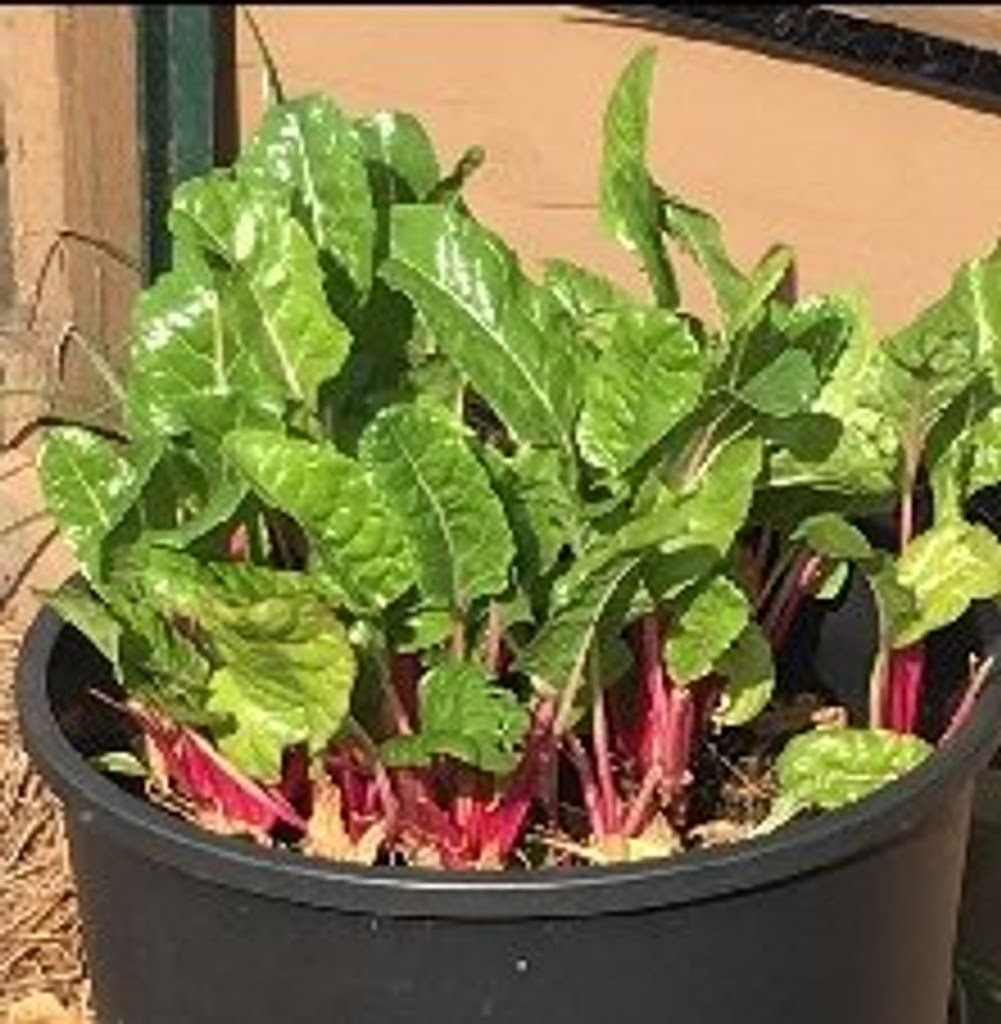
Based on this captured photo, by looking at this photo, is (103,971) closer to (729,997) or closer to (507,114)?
(729,997)

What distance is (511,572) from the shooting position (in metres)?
1.64

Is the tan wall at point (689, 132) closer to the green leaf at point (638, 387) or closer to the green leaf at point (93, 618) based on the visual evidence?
the green leaf at point (638, 387)

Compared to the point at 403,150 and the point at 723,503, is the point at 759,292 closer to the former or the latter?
the point at 723,503

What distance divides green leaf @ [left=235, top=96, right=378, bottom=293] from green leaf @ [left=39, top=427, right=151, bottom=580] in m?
0.17

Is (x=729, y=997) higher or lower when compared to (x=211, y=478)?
lower

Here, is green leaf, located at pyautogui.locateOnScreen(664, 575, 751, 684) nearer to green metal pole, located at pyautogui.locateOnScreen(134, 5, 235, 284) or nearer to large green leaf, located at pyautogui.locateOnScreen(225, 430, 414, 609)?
large green leaf, located at pyautogui.locateOnScreen(225, 430, 414, 609)

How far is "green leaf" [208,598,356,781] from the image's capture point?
1585 mm

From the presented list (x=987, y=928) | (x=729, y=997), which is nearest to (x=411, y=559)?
(x=729, y=997)

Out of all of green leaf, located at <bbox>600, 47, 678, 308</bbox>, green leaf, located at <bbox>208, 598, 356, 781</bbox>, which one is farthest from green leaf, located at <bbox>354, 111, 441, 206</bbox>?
green leaf, located at <bbox>208, 598, 356, 781</bbox>

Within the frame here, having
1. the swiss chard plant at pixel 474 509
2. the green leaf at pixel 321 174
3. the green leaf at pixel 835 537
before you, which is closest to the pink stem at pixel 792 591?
the swiss chard plant at pixel 474 509

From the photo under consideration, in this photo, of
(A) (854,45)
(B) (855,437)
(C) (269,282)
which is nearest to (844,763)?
(B) (855,437)

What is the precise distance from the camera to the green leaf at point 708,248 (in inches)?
69.1

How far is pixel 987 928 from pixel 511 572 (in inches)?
30.2

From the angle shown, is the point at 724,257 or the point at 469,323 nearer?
the point at 469,323
